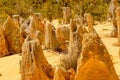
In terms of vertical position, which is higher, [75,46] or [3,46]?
[75,46]

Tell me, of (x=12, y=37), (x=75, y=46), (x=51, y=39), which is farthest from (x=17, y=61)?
(x=75, y=46)

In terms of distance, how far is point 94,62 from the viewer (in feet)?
22.6

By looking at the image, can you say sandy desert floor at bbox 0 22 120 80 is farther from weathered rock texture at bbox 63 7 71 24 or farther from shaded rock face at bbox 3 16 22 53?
weathered rock texture at bbox 63 7 71 24

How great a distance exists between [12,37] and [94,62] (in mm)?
10745

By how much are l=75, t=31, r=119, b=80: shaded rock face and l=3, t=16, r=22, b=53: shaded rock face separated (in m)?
10.3

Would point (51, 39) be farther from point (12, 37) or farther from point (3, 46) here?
point (3, 46)

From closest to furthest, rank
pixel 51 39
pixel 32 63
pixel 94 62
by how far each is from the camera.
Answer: pixel 94 62 < pixel 32 63 < pixel 51 39

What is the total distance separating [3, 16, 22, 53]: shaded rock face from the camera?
1716 centimetres

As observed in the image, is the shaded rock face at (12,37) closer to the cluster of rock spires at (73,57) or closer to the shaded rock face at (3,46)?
the shaded rock face at (3,46)

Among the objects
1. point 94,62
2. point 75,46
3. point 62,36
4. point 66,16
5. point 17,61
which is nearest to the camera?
point 94,62

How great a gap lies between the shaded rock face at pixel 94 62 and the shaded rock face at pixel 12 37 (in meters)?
10.3

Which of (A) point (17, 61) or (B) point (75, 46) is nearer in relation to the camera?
(B) point (75, 46)

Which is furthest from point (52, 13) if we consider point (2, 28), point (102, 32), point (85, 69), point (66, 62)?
point (85, 69)

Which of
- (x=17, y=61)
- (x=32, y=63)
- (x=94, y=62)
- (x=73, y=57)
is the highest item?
(x=94, y=62)
